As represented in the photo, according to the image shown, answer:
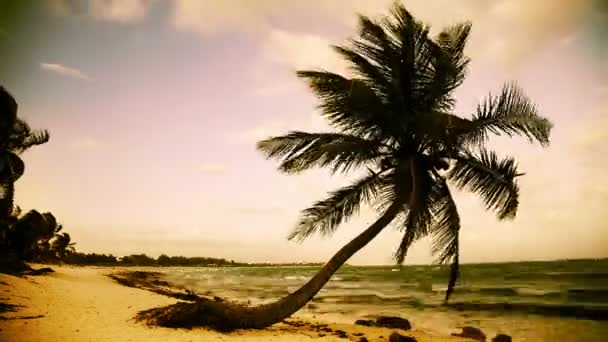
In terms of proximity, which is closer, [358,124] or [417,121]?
[417,121]

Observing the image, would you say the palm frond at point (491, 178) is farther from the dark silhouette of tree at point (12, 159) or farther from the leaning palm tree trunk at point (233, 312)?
the dark silhouette of tree at point (12, 159)

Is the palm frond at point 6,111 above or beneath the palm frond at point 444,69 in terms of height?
beneath

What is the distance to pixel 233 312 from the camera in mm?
6477

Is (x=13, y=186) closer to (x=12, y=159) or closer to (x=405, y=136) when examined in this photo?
(x=12, y=159)

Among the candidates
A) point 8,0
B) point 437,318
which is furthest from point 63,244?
point 8,0

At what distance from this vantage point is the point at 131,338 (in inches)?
222

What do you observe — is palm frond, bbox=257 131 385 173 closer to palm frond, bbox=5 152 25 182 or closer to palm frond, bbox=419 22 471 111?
palm frond, bbox=419 22 471 111

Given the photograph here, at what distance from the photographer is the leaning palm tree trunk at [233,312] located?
634 centimetres

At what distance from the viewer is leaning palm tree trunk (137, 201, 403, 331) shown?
6340 millimetres

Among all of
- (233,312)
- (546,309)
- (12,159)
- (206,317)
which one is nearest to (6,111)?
(206,317)

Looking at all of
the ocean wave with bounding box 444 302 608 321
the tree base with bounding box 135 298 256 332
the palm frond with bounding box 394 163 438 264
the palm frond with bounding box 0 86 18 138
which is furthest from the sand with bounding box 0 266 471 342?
the ocean wave with bounding box 444 302 608 321

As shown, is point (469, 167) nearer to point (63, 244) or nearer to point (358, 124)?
point (358, 124)

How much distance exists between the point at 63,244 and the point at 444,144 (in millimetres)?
44194

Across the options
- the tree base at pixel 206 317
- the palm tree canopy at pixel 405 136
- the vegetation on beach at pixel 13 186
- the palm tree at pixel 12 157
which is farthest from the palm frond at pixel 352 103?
the palm tree at pixel 12 157
